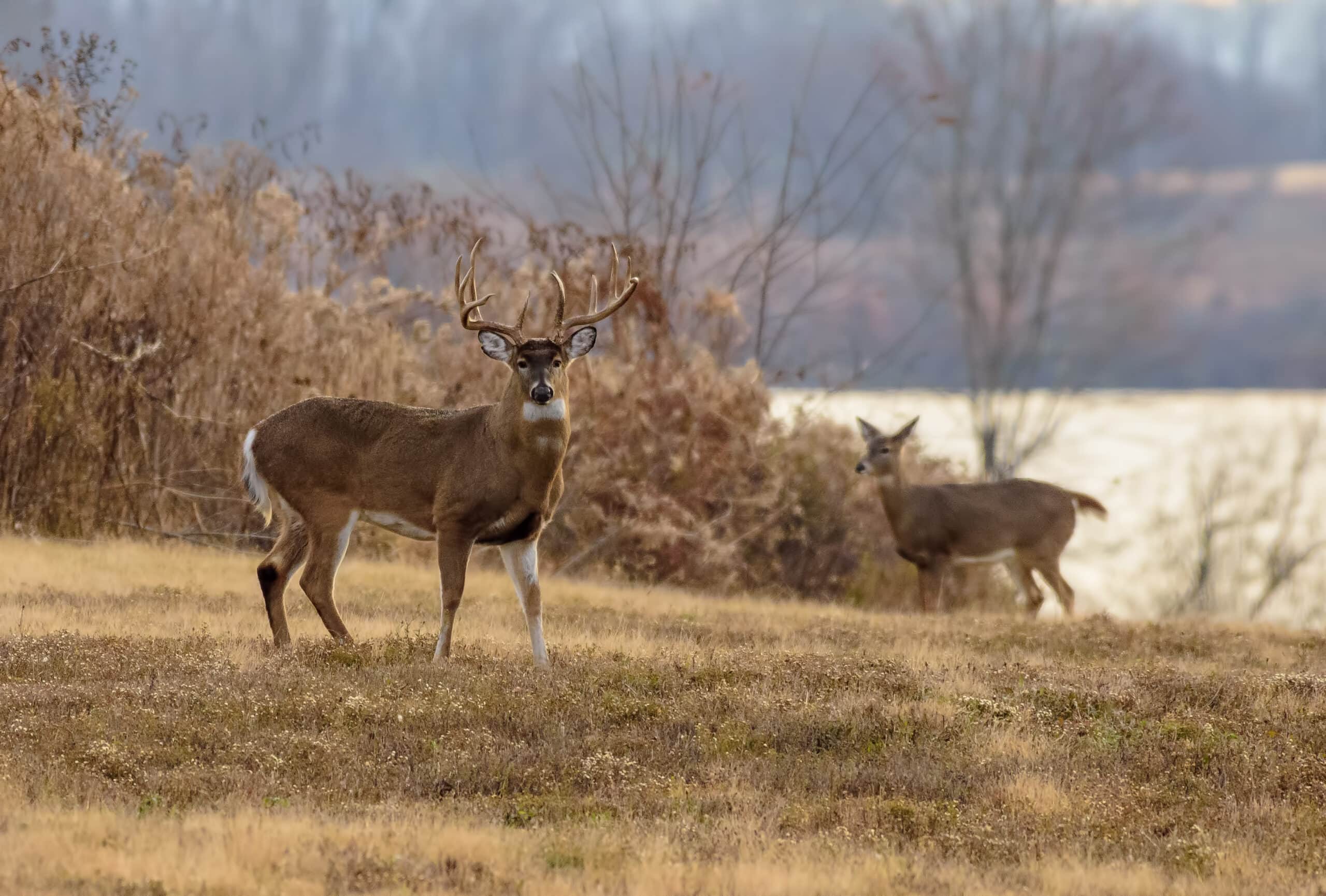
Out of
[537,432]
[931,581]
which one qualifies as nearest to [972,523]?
[931,581]

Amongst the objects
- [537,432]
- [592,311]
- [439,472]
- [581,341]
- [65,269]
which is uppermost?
[65,269]

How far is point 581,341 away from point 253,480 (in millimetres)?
2310

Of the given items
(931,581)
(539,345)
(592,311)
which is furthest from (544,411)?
(931,581)

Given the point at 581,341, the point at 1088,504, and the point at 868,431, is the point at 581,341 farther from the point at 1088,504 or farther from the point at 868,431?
the point at 1088,504

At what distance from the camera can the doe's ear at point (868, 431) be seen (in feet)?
63.1

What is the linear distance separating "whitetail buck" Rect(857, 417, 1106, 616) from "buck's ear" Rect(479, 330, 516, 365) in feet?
29.7

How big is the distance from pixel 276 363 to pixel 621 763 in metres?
10.8

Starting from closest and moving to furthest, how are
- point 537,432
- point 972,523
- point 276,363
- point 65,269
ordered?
point 537,432 < point 65,269 < point 276,363 < point 972,523

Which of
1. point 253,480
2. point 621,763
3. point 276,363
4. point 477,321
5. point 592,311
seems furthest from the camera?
point 276,363

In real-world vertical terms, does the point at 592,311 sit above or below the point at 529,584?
above

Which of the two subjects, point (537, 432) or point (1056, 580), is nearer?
point (537, 432)

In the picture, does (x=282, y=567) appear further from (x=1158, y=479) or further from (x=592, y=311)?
(x=1158, y=479)

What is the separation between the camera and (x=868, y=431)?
19344mm

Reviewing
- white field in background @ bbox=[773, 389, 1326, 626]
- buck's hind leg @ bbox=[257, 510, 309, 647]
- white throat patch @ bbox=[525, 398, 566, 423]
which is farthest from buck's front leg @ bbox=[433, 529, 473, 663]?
white field in background @ bbox=[773, 389, 1326, 626]
